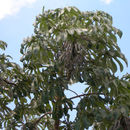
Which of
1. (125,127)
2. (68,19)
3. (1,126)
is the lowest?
(125,127)

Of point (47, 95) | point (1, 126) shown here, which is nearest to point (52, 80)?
point (47, 95)

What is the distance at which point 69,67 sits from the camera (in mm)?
3498

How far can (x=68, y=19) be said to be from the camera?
3.91m

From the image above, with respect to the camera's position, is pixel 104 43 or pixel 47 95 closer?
pixel 47 95

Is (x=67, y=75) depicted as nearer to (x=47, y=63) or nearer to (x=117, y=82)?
(x=47, y=63)

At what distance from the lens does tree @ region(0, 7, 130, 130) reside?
10.7ft

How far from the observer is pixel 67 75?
365cm

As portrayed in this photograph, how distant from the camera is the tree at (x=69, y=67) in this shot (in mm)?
3256

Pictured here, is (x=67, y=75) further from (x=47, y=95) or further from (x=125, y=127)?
(x=125, y=127)

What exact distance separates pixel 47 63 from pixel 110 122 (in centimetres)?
129

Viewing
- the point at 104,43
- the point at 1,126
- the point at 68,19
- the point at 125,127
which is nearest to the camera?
the point at 125,127

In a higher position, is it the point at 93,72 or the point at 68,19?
the point at 68,19

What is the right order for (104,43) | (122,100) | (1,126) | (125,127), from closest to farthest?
1. (125,127)
2. (122,100)
3. (104,43)
4. (1,126)

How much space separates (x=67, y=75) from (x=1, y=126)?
154 centimetres
